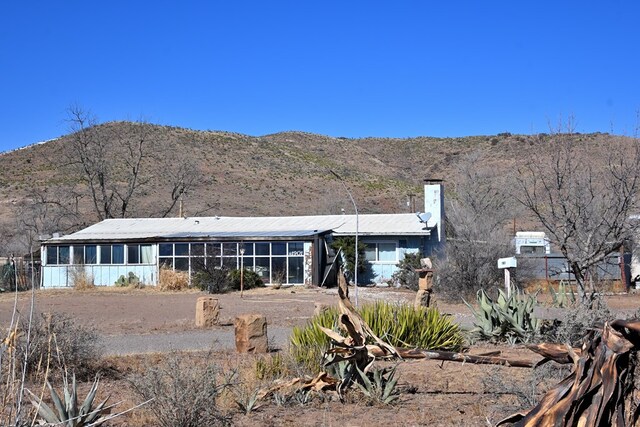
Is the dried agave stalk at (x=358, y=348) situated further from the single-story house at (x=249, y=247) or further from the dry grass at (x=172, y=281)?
the dry grass at (x=172, y=281)

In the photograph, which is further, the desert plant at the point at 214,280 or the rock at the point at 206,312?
the desert plant at the point at 214,280

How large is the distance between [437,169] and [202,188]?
102 ft

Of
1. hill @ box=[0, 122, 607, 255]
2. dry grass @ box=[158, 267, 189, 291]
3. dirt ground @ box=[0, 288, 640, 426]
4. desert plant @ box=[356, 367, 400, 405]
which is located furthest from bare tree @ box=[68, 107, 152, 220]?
desert plant @ box=[356, 367, 400, 405]

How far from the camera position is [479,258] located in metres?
30.3

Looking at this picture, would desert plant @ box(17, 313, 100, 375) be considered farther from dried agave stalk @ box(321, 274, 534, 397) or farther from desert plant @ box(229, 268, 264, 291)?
desert plant @ box(229, 268, 264, 291)

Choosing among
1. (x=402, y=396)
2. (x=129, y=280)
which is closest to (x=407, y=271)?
(x=129, y=280)

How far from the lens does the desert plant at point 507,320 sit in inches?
560

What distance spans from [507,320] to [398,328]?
324 centimetres

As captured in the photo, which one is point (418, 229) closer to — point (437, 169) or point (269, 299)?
point (269, 299)

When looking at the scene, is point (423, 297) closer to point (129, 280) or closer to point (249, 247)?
point (249, 247)

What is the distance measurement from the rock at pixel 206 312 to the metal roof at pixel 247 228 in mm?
19005

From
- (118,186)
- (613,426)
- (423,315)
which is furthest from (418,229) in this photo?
(118,186)

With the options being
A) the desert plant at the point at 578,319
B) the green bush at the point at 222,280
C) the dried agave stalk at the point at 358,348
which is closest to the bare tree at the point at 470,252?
the green bush at the point at 222,280

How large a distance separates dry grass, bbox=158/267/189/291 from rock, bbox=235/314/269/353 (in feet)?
84.1
